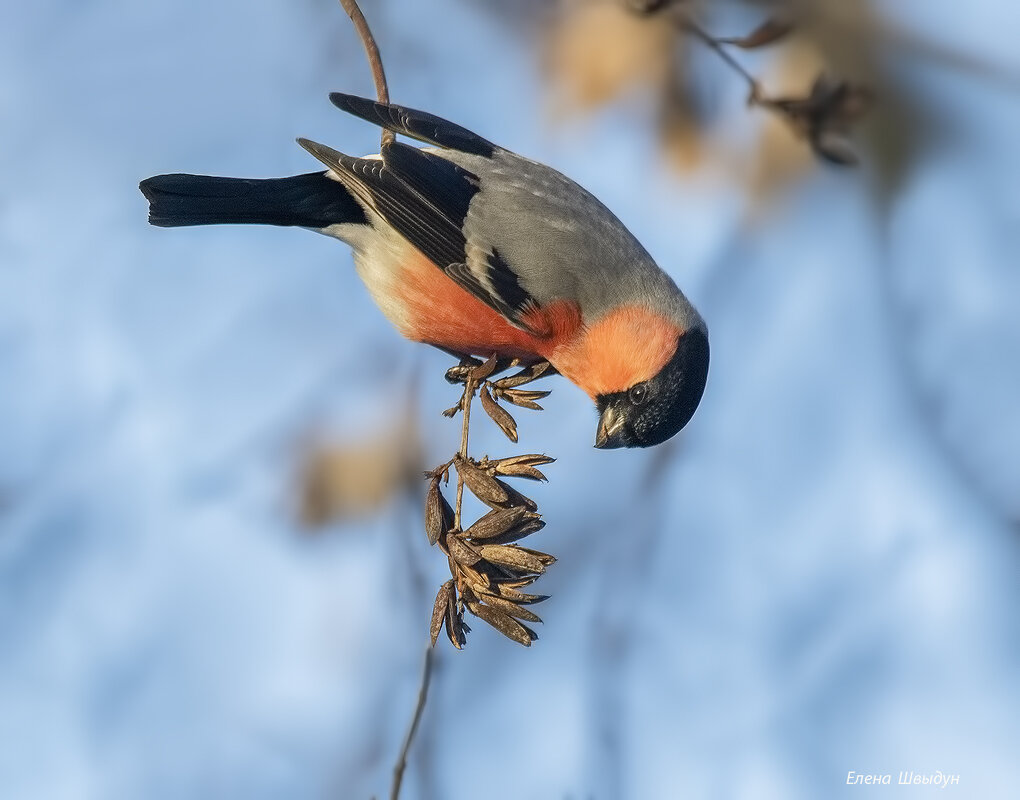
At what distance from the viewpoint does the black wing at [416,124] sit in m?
2.68

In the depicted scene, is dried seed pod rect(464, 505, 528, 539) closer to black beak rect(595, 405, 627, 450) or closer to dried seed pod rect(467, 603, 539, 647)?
dried seed pod rect(467, 603, 539, 647)

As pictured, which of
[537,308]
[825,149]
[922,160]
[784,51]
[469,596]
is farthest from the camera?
[922,160]

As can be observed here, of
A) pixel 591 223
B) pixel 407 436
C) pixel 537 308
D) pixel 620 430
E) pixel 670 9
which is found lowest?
pixel 407 436

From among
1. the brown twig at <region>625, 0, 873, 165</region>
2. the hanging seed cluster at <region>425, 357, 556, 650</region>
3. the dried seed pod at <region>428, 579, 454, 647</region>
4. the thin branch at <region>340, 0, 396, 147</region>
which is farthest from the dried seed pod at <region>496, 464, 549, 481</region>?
the brown twig at <region>625, 0, 873, 165</region>

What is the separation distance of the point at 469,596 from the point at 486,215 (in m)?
1.15

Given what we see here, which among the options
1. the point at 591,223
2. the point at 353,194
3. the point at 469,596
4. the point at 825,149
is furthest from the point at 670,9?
the point at 469,596

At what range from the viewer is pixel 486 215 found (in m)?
2.96

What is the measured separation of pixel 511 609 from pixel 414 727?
369mm

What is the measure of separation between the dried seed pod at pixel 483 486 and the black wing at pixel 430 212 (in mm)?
662

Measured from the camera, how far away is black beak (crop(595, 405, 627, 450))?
290cm

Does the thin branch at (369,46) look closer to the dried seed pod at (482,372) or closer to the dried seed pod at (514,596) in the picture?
the dried seed pod at (482,372)

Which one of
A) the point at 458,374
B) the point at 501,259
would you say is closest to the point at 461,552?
the point at 458,374

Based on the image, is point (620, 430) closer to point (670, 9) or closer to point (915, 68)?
point (670, 9)

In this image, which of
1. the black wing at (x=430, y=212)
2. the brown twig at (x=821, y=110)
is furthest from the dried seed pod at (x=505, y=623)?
the brown twig at (x=821, y=110)
